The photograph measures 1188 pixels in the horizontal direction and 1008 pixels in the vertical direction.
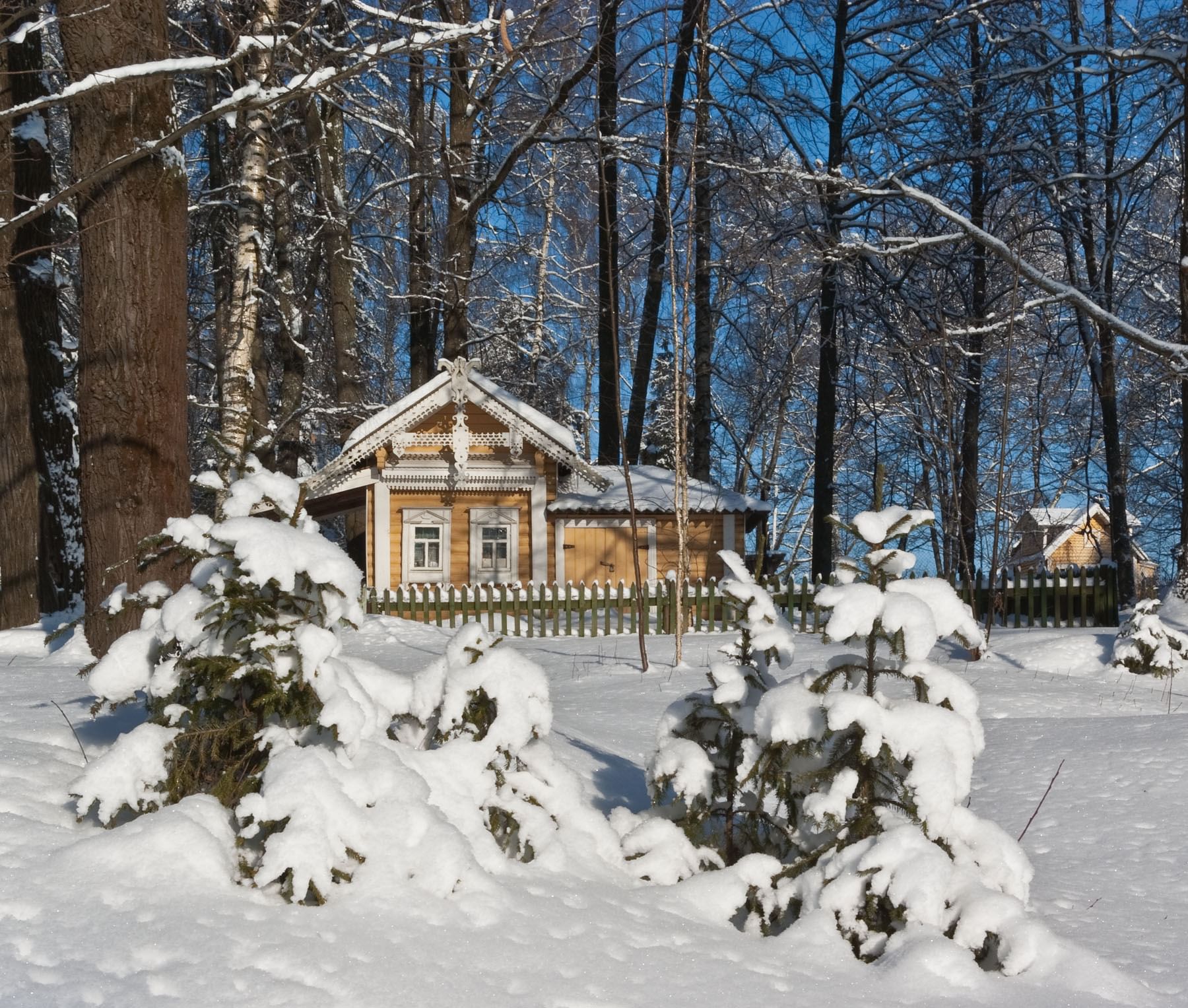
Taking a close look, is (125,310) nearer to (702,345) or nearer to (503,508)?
(503,508)

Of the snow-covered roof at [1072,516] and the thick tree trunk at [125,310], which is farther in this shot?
the snow-covered roof at [1072,516]

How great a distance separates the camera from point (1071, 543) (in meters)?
41.8

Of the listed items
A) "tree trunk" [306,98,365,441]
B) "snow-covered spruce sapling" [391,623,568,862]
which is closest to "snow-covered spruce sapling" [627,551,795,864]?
"snow-covered spruce sapling" [391,623,568,862]

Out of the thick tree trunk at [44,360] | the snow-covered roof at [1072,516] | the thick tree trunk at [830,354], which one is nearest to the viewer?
the thick tree trunk at [44,360]

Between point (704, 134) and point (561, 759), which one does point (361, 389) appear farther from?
point (561, 759)

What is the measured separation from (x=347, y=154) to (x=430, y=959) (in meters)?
20.3

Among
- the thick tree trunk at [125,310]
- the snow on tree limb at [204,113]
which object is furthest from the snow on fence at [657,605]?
the snow on tree limb at [204,113]

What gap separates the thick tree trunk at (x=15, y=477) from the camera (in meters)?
10.3

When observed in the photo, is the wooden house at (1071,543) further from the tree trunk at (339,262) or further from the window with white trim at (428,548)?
the tree trunk at (339,262)

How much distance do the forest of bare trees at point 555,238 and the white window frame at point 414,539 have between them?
2.22 m

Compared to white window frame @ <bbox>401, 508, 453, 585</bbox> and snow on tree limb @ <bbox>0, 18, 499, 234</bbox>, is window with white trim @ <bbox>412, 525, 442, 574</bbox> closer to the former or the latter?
white window frame @ <bbox>401, 508, 453, 585</bbox>

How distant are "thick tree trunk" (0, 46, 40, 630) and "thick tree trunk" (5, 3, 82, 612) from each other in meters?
0.14

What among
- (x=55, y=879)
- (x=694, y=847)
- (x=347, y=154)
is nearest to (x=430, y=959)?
(x=55, y=879)

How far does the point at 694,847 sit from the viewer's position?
13.1 feet
